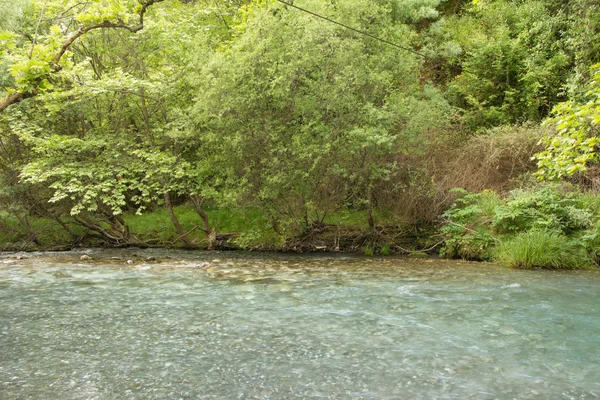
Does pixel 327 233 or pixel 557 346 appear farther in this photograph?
pixel 327 233

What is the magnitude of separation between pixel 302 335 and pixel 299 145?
8094mm

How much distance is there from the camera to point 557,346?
5621 mm

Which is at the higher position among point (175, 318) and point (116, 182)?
point (116, 182)

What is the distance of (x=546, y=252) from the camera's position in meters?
11.2

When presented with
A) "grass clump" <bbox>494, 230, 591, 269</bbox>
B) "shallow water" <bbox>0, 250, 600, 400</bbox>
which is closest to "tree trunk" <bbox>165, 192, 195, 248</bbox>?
"shallow water" <bbox>0, 250, 600, 400</bbox>

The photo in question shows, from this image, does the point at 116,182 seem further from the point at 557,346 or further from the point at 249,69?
the point at 557,346

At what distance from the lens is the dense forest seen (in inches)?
519

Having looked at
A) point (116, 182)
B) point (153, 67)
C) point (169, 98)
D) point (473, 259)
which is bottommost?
point (473, 259)

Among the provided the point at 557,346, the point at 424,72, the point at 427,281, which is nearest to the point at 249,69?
the point at 427,281

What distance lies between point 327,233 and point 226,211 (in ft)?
14.5

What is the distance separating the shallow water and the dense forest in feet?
12.0

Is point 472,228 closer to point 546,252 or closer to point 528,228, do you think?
point 528,228

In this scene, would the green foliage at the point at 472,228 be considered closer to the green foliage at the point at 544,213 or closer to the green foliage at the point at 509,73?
the green foliage at the point at 544,213

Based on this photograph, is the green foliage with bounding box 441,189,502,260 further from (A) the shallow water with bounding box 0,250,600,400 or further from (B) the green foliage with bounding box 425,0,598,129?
(B) the green foliage with bounding box 425,0,598,129
